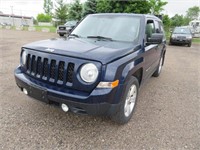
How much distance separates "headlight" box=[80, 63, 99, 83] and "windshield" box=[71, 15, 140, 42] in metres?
1.17

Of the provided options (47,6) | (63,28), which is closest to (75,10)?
(63,28)

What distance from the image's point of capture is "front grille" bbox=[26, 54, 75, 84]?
7.71 feet

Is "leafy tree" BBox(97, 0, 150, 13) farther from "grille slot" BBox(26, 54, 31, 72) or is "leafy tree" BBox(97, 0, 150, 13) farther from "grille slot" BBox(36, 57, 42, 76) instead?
"grille slot" BBox(36, 57, 42, 76)

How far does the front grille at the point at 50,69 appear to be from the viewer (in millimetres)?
2350

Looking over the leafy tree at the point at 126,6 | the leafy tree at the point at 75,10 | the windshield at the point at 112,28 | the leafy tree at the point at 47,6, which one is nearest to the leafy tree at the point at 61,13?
the leafy tree at the point at 75,10

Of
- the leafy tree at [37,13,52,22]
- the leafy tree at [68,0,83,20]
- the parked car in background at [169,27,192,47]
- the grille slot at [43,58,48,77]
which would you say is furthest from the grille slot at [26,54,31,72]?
the leafy tree at [37,13,52,22]

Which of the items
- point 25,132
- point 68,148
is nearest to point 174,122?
point 68,148

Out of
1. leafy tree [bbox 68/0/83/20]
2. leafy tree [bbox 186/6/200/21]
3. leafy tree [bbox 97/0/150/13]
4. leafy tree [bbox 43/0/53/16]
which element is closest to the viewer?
leafy tree [bbox 97/0/150/13]

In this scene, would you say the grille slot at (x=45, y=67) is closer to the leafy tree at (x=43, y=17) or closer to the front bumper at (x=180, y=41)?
the front bumper at (x=180, y=41)

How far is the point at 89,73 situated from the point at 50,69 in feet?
1.92

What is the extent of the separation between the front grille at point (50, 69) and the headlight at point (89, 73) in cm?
15

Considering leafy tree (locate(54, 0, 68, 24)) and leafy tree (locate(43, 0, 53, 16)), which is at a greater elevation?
leafy tree (locate(43, 0, 53, 16))

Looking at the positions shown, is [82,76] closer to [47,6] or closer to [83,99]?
[83,99]

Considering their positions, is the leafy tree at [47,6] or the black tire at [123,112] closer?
the black tire at [123,112]
